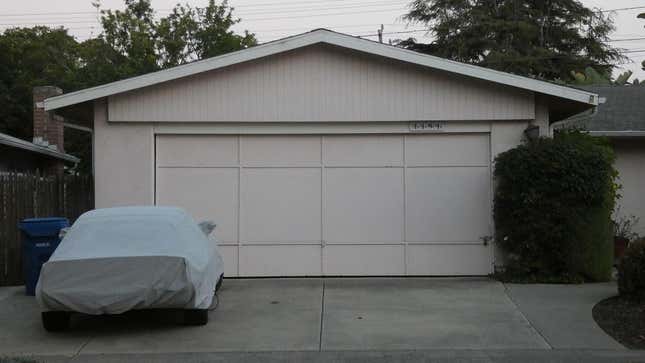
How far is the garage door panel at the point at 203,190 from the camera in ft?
41.7

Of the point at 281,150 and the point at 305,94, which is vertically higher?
the point at 305,94

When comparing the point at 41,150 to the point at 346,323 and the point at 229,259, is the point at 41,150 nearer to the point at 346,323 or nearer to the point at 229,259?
the point at 229,259

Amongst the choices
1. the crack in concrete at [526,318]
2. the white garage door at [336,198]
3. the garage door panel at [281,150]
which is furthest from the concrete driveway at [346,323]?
the garage door panel at [281,150]

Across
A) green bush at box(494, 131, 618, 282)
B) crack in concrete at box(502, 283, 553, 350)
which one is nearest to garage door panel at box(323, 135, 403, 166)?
green bush at box(494, 131, 618, 282)

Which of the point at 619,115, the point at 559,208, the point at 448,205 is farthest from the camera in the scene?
the point at 619,115

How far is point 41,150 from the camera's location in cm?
1850

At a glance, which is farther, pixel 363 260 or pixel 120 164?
pixel 363 260

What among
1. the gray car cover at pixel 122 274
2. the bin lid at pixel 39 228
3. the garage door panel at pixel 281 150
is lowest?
the gray car cover at pixel 122 274

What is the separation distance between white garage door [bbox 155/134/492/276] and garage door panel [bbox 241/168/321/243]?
0.02 metres

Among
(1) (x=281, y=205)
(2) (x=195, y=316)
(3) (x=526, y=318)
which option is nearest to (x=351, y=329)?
(2) (x=195, y=316)

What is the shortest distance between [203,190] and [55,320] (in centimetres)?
450

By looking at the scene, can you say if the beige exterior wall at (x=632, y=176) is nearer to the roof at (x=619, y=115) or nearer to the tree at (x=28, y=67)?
the roof at (x=619, y=115)

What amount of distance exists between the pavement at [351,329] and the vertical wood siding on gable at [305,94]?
9.77 feet

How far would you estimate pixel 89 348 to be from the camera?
8.01m
